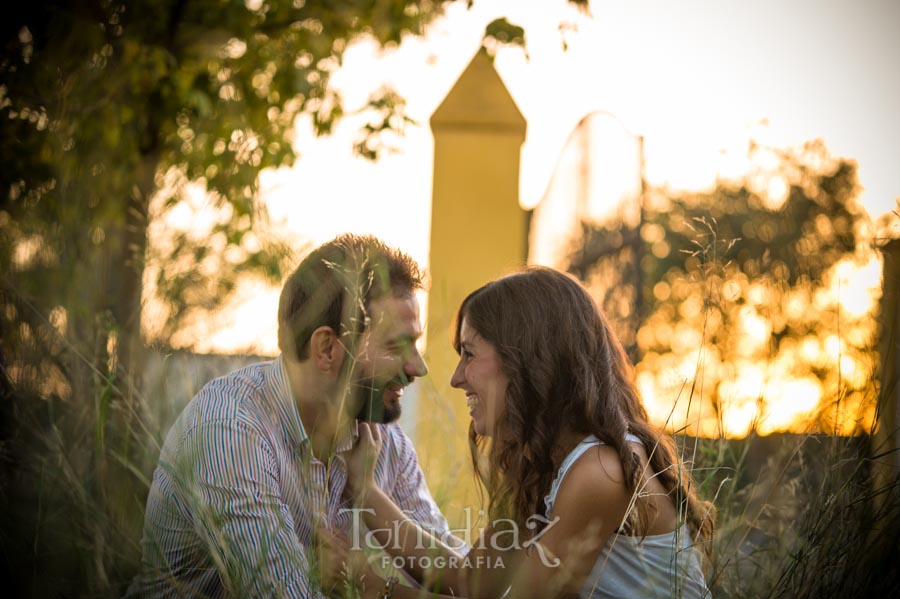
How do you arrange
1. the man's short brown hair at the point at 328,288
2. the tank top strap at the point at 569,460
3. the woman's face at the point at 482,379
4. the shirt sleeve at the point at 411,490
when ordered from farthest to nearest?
the shirt sleeve at the point at 411,490 → the man's short brown hair at the point at 328,288 → the woman's face at the point at 482,379 → the tank top strap at the point at 569,460

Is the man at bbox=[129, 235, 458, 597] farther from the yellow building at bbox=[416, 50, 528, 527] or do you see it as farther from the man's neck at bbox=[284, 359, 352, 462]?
the yellow building at bbox=[416, 50, 528, 527]

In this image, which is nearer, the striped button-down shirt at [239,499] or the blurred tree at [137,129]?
the striped button-down shirt at [239,499]

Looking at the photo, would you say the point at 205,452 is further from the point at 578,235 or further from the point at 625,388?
the point at 578,235

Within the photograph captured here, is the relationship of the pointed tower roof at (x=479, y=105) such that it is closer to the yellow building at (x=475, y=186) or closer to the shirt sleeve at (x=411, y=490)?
the yellow building at (x=475, y=186)

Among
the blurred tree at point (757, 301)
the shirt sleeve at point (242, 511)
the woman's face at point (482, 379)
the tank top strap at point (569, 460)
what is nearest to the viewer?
the shirt sleeve at point (242, 511)

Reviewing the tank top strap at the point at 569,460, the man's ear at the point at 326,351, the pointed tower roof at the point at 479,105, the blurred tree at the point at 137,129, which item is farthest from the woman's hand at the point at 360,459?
the pointed tower roof at the point at 479,105

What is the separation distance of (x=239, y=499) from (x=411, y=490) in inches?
40.1

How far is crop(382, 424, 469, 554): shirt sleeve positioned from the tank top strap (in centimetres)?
81

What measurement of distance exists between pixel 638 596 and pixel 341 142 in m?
3.16

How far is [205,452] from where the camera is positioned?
2461 millimetres

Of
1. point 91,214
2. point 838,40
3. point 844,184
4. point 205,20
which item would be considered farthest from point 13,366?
point 844,184

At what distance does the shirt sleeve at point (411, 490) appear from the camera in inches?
128

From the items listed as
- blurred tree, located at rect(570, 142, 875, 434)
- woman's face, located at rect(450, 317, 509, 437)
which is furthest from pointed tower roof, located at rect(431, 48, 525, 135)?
woman's face, located at rect(450, 317, 509, 437)

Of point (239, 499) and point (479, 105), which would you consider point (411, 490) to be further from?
point (479, 105)
